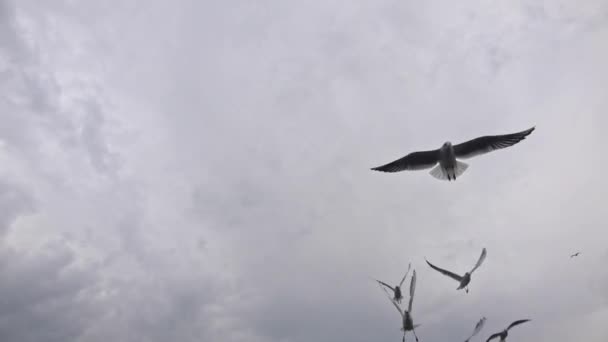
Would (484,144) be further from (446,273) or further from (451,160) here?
(446,273)

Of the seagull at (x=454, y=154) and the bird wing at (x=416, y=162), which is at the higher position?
the bird wing at (x=416, y=162)

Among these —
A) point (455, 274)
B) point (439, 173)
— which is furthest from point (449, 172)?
point (455, 274)

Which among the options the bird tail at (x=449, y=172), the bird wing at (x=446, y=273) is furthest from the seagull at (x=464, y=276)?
the bird tail at (x=449, y=172)

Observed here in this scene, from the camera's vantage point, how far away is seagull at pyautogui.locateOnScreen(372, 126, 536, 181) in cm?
2559

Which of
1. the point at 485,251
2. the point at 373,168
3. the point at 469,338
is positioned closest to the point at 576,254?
the point at 485,251

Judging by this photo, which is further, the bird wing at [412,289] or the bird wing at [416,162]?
the bird wing at [416,162]

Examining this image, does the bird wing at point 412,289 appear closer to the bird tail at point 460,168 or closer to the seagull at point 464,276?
the seagull at point 464,276

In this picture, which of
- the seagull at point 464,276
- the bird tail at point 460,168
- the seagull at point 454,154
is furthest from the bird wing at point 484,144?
the seagull at point 464,276

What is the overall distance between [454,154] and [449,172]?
3.86ft

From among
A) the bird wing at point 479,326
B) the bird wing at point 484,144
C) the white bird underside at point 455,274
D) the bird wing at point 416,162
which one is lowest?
the bird wing at point 479,326

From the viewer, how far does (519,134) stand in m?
24.7

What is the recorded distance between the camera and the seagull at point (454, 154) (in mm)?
25594

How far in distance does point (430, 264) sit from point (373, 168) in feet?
24.2

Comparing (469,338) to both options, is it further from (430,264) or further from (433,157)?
(433,157)
